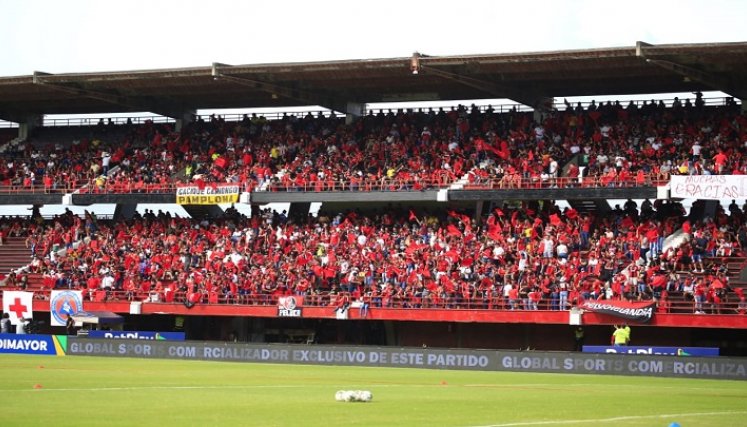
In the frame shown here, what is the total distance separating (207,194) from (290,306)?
7817 mm

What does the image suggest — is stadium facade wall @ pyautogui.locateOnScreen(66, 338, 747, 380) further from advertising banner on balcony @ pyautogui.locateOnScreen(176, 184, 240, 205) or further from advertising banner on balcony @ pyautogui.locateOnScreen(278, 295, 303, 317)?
advertising banner on balcony @ pyautogui.locateOnScreen(176, 184, 240, 205)

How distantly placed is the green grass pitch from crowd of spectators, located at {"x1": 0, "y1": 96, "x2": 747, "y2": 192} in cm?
1407

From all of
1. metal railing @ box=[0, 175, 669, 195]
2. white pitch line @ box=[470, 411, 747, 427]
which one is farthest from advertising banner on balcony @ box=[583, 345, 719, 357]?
white pitch line @ box=[470, 411, 747, 427]

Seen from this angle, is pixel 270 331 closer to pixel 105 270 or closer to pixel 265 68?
pixel 105 270

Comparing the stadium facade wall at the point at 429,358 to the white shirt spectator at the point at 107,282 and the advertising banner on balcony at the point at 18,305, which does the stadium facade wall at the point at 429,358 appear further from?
the advertising banner on balcony at the point at 18,305

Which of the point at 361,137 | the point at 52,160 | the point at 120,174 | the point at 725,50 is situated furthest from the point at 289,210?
the point at 725,50

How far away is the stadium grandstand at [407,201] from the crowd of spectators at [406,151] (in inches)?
3.7

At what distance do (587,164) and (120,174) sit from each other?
857 inches

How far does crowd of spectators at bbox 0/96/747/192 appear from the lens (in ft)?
152

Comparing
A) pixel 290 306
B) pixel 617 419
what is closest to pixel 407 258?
pixel 290 306

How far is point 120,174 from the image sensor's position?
56.6m

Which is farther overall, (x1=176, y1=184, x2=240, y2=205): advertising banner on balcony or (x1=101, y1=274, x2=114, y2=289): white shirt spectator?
(x1=176, y1=184, x2=240, y2=205): advertising banner on balcony

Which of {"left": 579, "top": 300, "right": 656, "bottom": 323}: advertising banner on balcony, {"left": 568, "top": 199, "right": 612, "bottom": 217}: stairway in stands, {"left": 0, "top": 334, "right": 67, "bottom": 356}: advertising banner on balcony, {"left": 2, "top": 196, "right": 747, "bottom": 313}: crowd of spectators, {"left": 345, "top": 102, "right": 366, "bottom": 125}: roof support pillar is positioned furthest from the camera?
{"left": 345, "top": 102, "right": 366, "bottom": 125}: roof support pillar

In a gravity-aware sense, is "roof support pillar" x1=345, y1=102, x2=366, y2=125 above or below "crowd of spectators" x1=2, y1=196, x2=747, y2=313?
above
